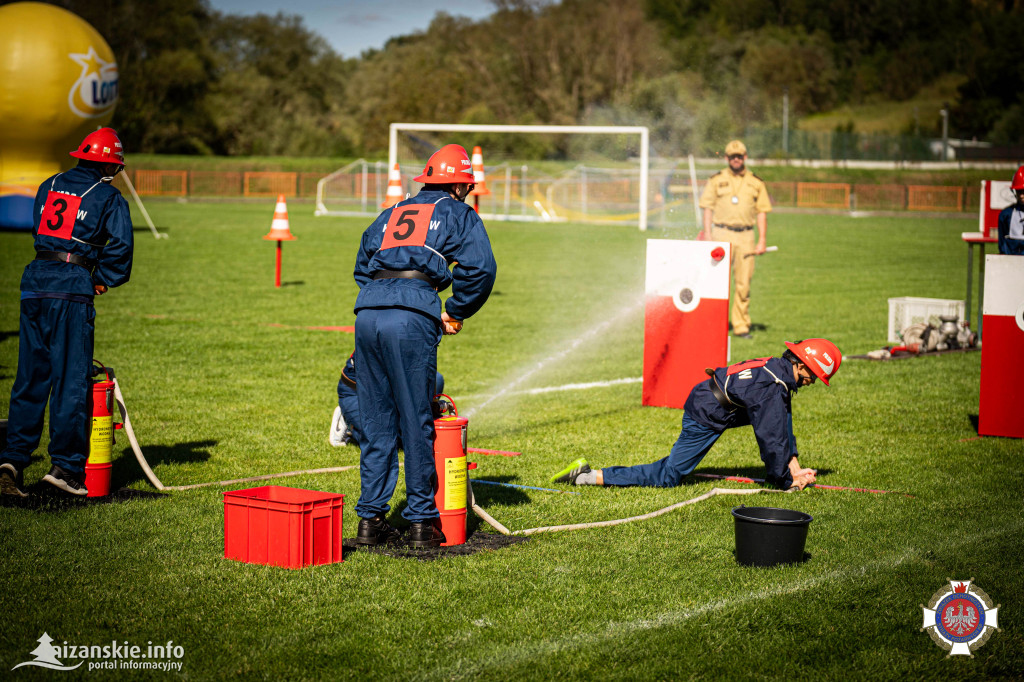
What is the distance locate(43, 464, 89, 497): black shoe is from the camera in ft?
21.3

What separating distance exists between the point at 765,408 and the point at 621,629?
2.62 metres

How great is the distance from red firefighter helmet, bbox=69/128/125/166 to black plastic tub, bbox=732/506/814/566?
456cm

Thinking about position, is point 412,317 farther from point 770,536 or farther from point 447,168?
point 770,536

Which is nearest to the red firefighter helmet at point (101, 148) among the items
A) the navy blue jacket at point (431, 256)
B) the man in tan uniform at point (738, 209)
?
the navy blue jacket at point (431, 256)

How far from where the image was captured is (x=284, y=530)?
540 cm

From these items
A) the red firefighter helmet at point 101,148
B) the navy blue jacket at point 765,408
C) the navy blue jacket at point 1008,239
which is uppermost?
the red firefighter helmet at point 101,148

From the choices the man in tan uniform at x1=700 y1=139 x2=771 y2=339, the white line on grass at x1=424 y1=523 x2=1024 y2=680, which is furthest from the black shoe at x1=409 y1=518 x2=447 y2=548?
the man in tan uniform at x1=700 y1=139 x2=771 y2=339

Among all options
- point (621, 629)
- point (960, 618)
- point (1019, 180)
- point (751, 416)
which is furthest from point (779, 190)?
point (621, 629)

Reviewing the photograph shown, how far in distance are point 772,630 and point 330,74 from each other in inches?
4001

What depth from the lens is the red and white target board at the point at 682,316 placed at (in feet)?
32.9

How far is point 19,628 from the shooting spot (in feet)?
15.0

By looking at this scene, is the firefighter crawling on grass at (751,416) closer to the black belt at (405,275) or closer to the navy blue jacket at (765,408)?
the navy blue jacket at (765,408)

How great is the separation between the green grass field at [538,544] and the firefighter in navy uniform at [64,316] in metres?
0.40

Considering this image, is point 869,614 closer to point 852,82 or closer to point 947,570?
point 947,570
